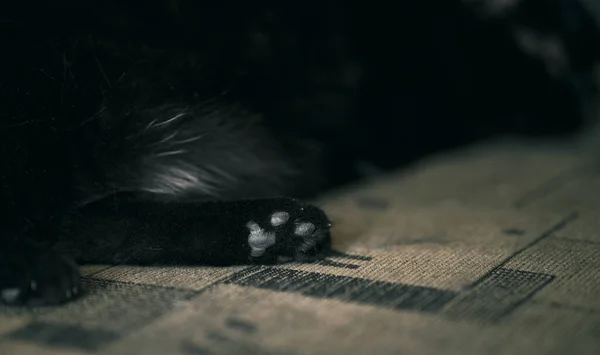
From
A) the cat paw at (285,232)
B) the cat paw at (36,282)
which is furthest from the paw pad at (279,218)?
the cat paw at (36,282)

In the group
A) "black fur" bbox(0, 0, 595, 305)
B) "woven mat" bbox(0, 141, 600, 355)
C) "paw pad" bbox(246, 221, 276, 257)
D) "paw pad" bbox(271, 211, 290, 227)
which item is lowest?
"woven mat" bbox(0, 141, 600, 355)

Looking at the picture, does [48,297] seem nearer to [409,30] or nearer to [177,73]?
[177,73]

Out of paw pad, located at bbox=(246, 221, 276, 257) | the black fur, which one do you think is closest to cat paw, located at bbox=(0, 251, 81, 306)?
the black fur

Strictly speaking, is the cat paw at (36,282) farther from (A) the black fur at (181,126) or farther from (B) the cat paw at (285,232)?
(B) the cat paw at (285,232)

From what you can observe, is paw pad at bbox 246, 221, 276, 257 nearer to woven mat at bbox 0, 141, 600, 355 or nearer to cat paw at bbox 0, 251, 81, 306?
woven mat at bbox 0, 141, 600, 355

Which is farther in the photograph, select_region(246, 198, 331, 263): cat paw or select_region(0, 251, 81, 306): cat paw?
select_region(246, 198, 331, 263): cat paw

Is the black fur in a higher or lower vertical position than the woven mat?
higher
